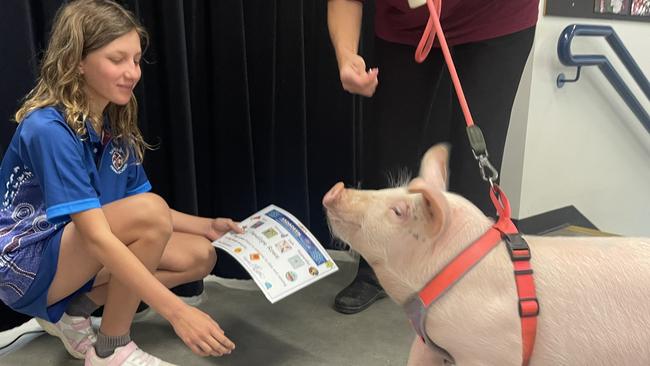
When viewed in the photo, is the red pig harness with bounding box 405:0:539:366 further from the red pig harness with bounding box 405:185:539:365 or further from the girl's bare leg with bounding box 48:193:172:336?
the girl's bare leg with bounding box 48:193:172:336

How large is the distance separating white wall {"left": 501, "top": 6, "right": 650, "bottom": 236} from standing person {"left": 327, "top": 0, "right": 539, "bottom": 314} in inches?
41.7

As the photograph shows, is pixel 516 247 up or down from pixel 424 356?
up

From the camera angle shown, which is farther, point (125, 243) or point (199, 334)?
point (125, 243)

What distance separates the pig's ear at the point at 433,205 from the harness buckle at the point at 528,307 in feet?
0.58

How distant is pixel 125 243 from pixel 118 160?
0.22m

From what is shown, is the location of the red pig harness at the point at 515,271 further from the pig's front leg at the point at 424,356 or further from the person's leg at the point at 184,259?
the person's leg at the point at 184,259

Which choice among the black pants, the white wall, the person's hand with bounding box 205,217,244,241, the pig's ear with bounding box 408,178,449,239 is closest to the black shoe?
the black pants

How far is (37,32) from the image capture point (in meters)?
1.42

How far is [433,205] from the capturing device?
3.05 feet

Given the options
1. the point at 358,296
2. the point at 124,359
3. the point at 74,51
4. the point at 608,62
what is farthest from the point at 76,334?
the point at 608,62

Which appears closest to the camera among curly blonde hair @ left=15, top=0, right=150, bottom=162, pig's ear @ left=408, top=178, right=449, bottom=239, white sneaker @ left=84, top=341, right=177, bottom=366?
pig's ear @ left=408, top=178, right=449, bottom=239

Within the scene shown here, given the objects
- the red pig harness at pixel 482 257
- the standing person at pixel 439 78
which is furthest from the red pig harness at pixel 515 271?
the standing person at pixel 439 78

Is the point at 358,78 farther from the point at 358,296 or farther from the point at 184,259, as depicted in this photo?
the point at 358,296

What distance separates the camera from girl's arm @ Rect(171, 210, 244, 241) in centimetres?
154
